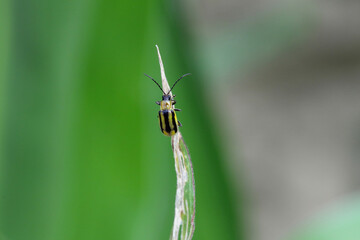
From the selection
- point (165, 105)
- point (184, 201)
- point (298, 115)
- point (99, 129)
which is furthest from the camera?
point (298, 115)

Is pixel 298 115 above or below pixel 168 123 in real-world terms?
above

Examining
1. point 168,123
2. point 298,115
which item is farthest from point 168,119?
point 298,115

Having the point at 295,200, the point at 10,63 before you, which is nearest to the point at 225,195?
the point at 10,63

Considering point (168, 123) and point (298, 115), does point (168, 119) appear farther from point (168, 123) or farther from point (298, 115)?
point (298, 115)

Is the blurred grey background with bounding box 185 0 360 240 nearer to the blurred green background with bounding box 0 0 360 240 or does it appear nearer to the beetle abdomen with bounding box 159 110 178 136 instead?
the blurred green background with bounding box 0 0 360 240

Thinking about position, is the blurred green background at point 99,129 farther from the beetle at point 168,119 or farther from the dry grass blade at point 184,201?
the dry grass blade at point 184,201

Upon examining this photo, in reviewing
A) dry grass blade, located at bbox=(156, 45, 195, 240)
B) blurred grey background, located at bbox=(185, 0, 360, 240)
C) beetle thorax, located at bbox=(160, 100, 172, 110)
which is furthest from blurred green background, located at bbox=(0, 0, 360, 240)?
blurred grey background, located at bbox=(185, 0, 360, 240)
